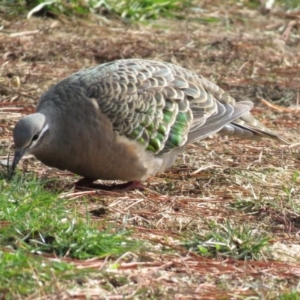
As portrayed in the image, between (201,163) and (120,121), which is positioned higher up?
(120,121)

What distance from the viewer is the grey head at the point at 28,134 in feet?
19.2

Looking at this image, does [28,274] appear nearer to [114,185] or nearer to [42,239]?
[42,239]

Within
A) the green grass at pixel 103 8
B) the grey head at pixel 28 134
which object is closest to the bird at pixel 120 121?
the grey head at pixel 28 134

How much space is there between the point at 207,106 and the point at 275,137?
2.31 feet

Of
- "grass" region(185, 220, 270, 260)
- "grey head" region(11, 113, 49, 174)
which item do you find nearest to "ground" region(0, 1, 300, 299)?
"grass" region(185, 220, 270, 260)

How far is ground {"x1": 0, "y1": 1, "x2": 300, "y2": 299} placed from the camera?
186 inches

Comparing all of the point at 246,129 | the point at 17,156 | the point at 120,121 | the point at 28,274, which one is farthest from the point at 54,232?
the point at 246,129

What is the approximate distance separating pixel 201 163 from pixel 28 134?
1.62m

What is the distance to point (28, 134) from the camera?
588cm

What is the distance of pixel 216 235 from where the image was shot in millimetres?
5113

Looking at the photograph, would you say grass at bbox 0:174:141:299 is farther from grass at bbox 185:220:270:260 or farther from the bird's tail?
the bird's tail

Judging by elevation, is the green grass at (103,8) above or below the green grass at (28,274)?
below

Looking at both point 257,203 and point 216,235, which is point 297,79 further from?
point 216,235

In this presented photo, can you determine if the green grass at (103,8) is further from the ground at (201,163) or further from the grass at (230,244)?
the grass at (230,244)
